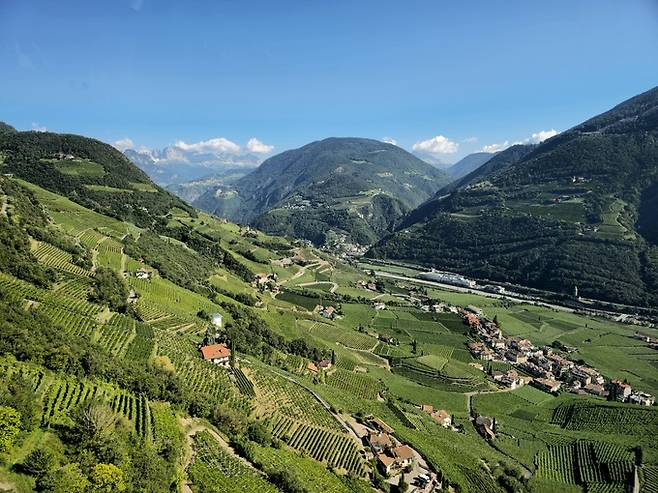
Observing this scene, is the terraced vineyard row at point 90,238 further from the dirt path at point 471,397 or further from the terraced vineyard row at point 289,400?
the dirt path at point 471,397

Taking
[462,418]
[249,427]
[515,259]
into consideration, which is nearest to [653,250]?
[515,259]

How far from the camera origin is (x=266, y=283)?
328 ft

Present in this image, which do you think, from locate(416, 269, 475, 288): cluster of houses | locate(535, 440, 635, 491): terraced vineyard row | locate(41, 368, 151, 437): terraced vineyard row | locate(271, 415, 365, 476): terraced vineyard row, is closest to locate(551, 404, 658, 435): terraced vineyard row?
locate(535, 440, 635, 491): terraced vineyard row

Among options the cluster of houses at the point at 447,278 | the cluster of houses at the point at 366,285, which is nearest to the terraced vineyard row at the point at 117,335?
the cluster of houses at the point at 366,285

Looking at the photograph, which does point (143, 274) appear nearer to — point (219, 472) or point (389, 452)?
point (389, 452)

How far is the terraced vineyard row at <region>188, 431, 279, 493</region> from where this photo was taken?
81.7 ft

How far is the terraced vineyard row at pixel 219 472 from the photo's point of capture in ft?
81.7

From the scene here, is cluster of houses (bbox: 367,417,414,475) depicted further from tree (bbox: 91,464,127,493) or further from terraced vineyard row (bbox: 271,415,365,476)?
tree (bbox: 91,464,127,493)

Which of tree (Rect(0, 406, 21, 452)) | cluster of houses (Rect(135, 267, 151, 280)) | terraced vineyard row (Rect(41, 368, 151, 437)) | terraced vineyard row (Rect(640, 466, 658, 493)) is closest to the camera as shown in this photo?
tree (Rect(0, 406, 21, 452))

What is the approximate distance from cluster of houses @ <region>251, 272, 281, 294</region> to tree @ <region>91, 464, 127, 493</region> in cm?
7282

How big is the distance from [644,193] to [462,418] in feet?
533

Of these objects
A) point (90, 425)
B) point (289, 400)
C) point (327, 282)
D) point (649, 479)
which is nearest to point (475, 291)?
point (327, 282)

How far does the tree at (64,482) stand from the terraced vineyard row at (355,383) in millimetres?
36359

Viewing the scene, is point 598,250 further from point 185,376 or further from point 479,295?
point 185,376
